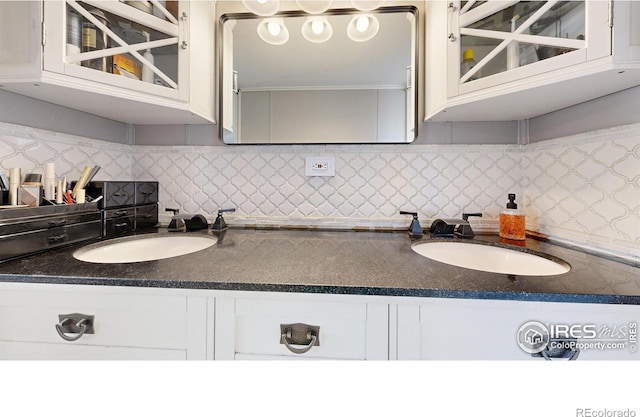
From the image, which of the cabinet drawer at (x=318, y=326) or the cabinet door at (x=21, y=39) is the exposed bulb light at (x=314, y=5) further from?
the cabinet drawer at (x=318, y=326)

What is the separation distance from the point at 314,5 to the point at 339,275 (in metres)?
1.21

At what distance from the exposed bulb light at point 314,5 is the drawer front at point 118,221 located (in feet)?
3.96

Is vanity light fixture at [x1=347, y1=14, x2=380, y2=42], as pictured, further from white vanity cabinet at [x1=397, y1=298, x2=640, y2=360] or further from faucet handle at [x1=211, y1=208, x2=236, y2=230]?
white vanity cabinet at [x1=397, y1=298, x2=640, y2=360]

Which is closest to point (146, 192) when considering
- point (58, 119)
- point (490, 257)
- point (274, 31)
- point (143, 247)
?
point (143, 247)

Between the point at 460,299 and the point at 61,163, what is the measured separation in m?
1.50

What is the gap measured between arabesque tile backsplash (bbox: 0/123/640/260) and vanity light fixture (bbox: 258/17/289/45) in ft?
1.66

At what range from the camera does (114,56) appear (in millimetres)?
896

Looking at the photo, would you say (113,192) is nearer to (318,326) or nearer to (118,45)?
(118,45)

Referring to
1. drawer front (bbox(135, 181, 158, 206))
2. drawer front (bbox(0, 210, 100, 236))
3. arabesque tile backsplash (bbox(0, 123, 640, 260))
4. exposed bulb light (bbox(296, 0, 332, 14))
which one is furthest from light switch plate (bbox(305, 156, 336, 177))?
drawer front (bbox(0, 210, 100, 236))

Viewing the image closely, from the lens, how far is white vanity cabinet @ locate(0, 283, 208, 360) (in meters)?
0.62
